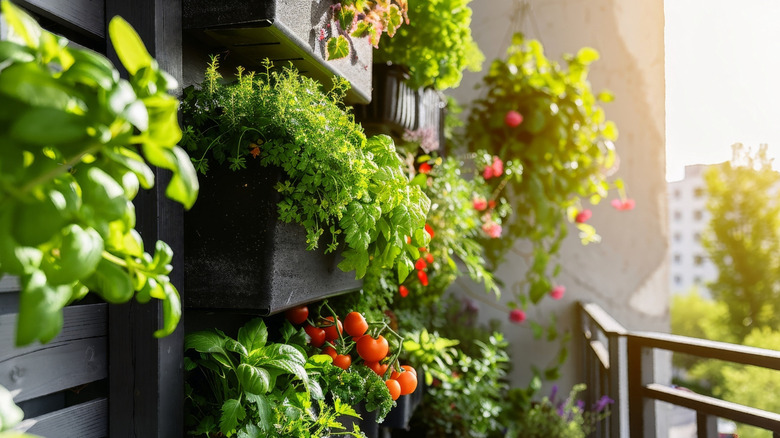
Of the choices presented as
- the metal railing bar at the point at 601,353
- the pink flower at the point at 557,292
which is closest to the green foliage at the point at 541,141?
the pink flower at the point at 557,292

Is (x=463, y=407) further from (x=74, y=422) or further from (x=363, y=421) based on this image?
(x=74, y=422)

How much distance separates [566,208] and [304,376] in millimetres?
2240

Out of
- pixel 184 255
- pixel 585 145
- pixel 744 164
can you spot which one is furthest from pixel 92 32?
pixel 744 164

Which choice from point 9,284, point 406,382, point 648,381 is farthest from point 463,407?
point 9,284

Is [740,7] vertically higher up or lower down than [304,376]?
higher up

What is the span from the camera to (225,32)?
34.3 inches

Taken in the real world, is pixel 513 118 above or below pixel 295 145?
above

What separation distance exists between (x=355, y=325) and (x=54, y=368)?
2.03 ft

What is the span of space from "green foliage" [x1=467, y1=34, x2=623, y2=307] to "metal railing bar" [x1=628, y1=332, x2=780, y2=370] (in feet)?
2.90

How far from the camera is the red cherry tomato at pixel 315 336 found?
1162 mm

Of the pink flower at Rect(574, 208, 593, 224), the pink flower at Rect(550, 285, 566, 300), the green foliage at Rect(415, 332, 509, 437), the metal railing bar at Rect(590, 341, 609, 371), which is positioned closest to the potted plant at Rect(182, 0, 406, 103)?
the green foliage at Rect(415, 332, 509, 437)

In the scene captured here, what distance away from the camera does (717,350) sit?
165 cm

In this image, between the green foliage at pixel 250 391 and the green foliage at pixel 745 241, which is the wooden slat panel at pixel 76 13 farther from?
the green foliage at pixel 745 241

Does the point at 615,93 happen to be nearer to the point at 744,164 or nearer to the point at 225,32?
the point at 225,32
